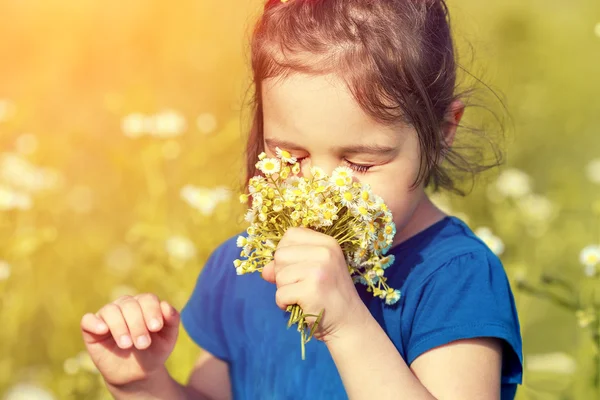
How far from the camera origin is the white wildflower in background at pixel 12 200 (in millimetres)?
3254

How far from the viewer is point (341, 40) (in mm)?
1760

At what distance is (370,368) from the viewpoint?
160 cm

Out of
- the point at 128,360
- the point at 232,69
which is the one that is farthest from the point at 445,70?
the point at 232,69

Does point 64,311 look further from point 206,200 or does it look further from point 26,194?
point 206,200

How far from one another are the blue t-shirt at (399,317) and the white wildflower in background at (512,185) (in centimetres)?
162

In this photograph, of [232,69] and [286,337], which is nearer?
[286,337]

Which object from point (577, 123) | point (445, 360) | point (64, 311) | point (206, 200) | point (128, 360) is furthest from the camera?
point (577, 123)

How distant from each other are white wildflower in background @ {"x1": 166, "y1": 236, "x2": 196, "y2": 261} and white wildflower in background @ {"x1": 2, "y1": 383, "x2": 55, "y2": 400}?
24.2 inches

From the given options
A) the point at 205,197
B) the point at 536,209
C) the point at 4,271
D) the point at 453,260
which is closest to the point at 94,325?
the point at 453,260

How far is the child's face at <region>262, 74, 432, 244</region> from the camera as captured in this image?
168 centimetres

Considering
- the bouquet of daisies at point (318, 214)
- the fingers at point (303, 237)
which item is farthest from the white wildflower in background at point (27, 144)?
the fingers at point (303, 237)

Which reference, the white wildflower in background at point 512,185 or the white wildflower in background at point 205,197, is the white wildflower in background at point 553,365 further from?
the white wildflower in background at point 205,197

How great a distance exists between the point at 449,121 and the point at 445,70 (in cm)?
11

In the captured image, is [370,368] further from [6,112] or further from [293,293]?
[6,112]
